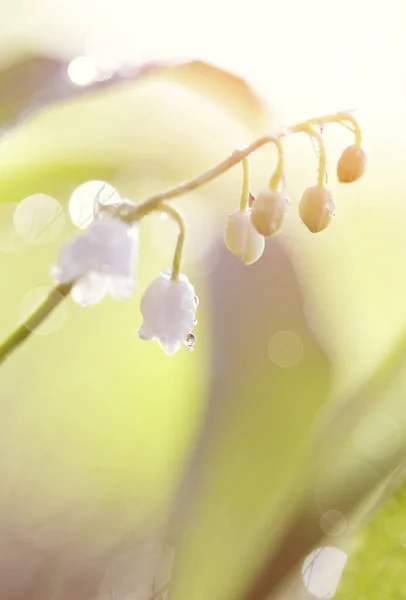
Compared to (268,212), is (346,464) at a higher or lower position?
lower

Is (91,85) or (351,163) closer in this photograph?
(351,163)

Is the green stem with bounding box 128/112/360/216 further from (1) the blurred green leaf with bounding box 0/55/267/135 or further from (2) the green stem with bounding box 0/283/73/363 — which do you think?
(1) the blurred green leaf with bounding box 0/55/267/135

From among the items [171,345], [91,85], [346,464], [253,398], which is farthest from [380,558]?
[253,398]

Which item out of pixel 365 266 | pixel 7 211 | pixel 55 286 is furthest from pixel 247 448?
pixel 55 286

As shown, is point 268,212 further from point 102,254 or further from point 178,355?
point 178,355

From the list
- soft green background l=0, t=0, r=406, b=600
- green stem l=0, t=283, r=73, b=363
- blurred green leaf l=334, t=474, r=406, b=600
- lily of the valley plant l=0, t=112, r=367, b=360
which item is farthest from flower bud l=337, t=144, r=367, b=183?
soft green background l=0, t=0, r=406, b=600

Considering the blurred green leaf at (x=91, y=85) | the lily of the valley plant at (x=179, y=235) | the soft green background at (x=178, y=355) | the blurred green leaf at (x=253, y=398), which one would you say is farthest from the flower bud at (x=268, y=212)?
the blurred green leaf at (x=253, y=398)

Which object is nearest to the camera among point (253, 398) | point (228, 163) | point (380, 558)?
point (228, 163)
